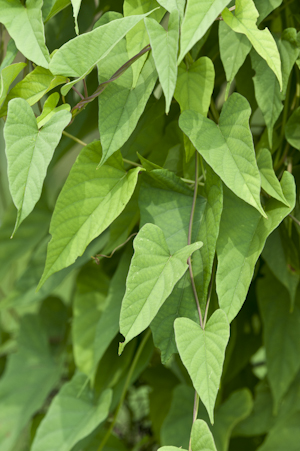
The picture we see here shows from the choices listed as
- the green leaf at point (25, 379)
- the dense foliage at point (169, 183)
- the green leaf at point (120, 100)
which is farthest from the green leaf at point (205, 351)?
the green leaf at point (25, 379)

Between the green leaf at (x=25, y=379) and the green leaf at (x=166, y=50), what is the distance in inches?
15.7

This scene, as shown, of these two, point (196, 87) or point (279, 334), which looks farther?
point (279, 334)

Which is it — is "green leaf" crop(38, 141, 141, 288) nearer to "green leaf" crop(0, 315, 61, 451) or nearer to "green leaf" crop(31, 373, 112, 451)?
"green leaf" crop(31, 373, 112, 451)

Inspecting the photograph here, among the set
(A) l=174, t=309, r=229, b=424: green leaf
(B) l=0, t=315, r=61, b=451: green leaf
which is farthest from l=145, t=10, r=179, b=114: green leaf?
(B) l=0, t=315, r=61, b=451: green leaf

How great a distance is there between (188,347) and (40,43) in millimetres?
A: 196

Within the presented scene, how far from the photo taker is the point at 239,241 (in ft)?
0.84

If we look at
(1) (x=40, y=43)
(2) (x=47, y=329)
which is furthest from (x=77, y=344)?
(1) (x=40, y=43)

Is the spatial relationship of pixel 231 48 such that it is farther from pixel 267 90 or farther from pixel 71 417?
pixel 71 417

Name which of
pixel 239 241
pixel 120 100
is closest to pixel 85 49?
pixel 120 100

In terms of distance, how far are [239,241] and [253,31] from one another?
0.12m

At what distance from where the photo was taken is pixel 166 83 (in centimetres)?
20

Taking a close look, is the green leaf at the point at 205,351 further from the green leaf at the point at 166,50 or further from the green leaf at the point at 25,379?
the green leaf at the point at 25,379

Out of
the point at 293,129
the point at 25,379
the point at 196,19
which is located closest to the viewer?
the point at 196,19

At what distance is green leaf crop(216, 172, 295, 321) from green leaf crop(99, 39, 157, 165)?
80 mm
